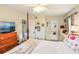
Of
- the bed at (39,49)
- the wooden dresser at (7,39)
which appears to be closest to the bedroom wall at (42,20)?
the bed at (39,49)

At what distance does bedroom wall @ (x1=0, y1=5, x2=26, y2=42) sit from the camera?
6.14 ft

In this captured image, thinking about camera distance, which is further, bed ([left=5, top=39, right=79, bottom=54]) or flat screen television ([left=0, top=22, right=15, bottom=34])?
flat screen television ([left=0, top=22, right=15, bottom=34])

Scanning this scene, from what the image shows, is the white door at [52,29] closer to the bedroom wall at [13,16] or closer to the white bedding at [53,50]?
the white bedding at [53,50]

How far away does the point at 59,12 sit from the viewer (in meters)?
1.98

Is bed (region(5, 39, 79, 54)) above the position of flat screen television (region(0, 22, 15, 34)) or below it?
below

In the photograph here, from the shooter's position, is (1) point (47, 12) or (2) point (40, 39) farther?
(2) point (40, 39)

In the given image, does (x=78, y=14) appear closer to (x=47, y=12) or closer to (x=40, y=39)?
(x=47, y=12)

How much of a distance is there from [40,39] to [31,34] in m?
0.21

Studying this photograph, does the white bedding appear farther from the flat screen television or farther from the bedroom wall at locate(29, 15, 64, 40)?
the flat screen television

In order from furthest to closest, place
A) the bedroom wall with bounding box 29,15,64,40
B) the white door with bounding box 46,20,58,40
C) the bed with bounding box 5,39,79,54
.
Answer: the white door with bounding box 46,20,58,40 < the bedroom wall with bounding box 29,15,64,40 < the bed with bounding box 5,39,79,54

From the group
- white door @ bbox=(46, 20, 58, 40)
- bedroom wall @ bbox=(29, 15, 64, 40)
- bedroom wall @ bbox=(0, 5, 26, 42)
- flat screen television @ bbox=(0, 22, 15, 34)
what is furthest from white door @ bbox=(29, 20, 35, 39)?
flat screen television @ bbox=(0, 22, 15, 34)

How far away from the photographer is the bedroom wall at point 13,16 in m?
1.87

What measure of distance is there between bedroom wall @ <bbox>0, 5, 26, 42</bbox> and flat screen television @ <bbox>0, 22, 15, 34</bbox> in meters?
0.08
